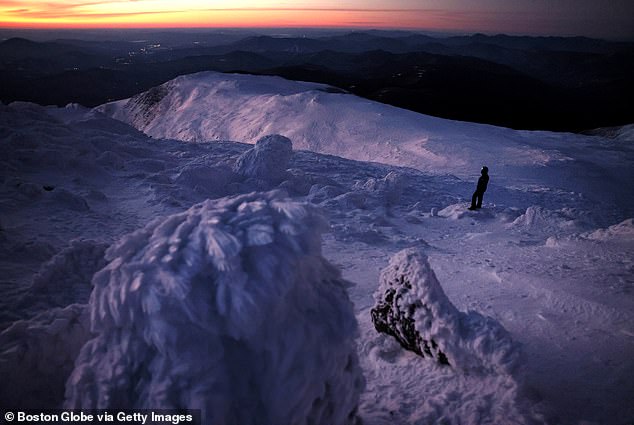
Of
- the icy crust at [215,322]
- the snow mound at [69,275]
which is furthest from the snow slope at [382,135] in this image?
the icy crust at [215,322]

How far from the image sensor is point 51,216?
773 centimetres

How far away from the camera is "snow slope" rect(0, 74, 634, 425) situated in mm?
3398

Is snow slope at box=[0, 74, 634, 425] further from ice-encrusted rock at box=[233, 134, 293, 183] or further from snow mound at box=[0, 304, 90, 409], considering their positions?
ice-encrusted rock at box=[233, 134, 293, 183]

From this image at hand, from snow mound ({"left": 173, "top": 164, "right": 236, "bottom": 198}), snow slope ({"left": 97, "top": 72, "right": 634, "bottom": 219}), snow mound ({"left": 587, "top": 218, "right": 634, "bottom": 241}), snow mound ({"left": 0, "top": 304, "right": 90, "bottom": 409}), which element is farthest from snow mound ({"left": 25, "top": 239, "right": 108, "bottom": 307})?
snow slope ({"left": 97, "top": 72, "right": 634, "bottom": 219})

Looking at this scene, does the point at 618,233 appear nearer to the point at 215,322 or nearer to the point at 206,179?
the point at 215,322

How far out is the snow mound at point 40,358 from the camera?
257cm

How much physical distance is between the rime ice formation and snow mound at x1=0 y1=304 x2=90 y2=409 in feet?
10.8

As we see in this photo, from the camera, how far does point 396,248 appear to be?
798cm

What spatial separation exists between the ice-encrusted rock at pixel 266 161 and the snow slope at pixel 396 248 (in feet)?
0.39

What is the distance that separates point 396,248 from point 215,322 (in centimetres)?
641

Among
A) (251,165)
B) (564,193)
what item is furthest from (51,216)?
(564,193)

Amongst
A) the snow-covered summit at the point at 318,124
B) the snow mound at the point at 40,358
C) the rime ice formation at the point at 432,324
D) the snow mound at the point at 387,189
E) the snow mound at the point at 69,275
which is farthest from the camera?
the snow-covered summit at the point at 318,124

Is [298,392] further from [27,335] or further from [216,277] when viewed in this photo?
[27,335]

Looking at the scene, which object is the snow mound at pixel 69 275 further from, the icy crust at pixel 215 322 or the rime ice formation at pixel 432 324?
the rime ice formation at pixel 432 324
